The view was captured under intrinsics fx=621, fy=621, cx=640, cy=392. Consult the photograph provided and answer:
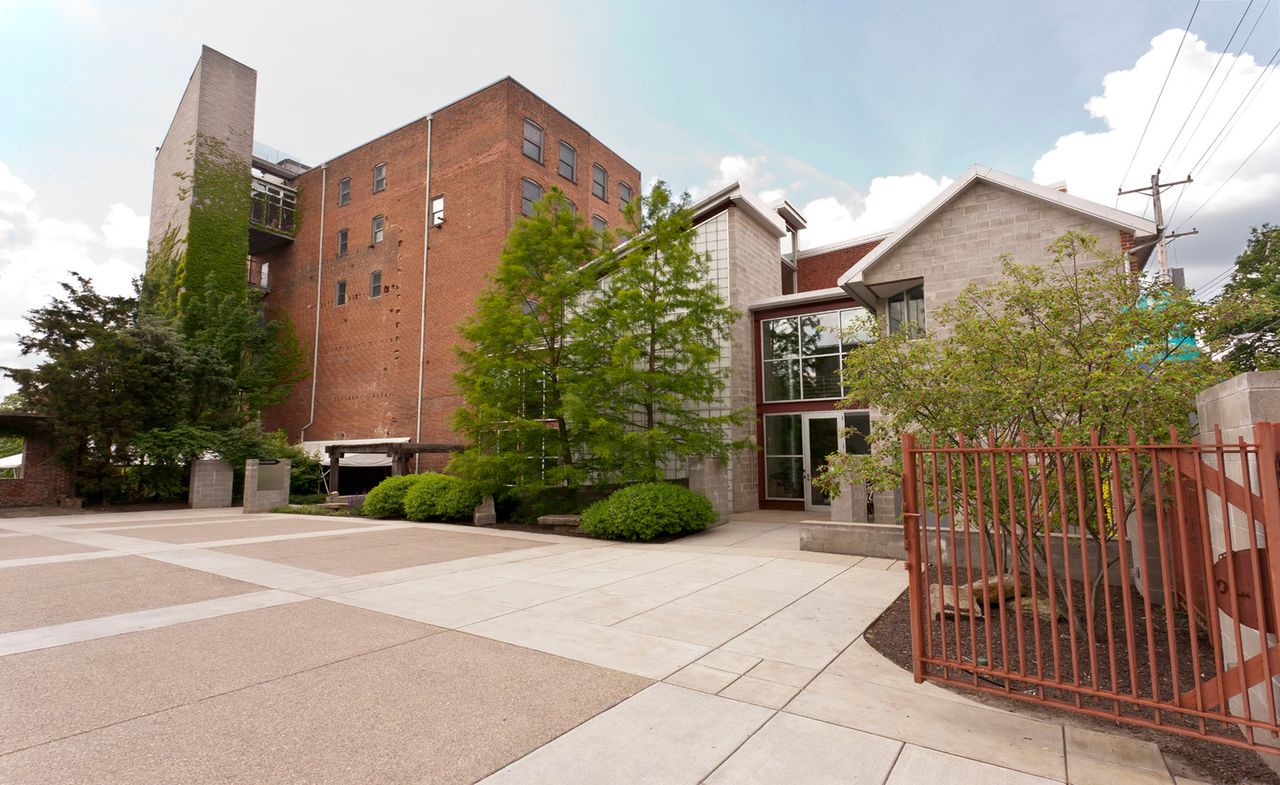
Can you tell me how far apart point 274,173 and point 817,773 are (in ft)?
134

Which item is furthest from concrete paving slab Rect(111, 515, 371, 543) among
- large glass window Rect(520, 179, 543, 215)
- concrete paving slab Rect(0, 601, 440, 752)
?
large glass window Rect(520, 179, 543, 215)

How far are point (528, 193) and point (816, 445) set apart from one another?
17544 millimetres

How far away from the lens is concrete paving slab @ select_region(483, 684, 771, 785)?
3.02m

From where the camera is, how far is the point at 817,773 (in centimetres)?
305

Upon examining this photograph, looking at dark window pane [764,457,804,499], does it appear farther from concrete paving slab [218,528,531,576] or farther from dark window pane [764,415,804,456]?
concrete paving slab [218,528,531,576]

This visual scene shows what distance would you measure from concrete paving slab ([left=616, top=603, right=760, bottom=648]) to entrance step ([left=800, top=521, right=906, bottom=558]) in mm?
4173

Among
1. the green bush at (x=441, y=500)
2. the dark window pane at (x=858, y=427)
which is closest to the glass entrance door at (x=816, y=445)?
the dark window pane at (x=858, y=427)

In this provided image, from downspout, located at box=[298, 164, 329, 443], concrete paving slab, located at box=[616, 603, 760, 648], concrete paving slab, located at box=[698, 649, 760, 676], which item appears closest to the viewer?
concrete paving slab, located at box=[698, 649, 760, 676]

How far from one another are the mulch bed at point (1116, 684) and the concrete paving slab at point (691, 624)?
3.91ft

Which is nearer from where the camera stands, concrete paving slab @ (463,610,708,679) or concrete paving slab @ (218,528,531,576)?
concrete paving slab @ (463,610,708,679)

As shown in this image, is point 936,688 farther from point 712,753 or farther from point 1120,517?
point 712,753

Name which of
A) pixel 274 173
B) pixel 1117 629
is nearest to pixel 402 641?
pixel 1117 629

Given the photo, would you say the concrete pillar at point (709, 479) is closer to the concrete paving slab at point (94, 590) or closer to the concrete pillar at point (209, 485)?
the concrete paving slab at point (94, 590)

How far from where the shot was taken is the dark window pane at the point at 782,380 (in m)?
17.6
